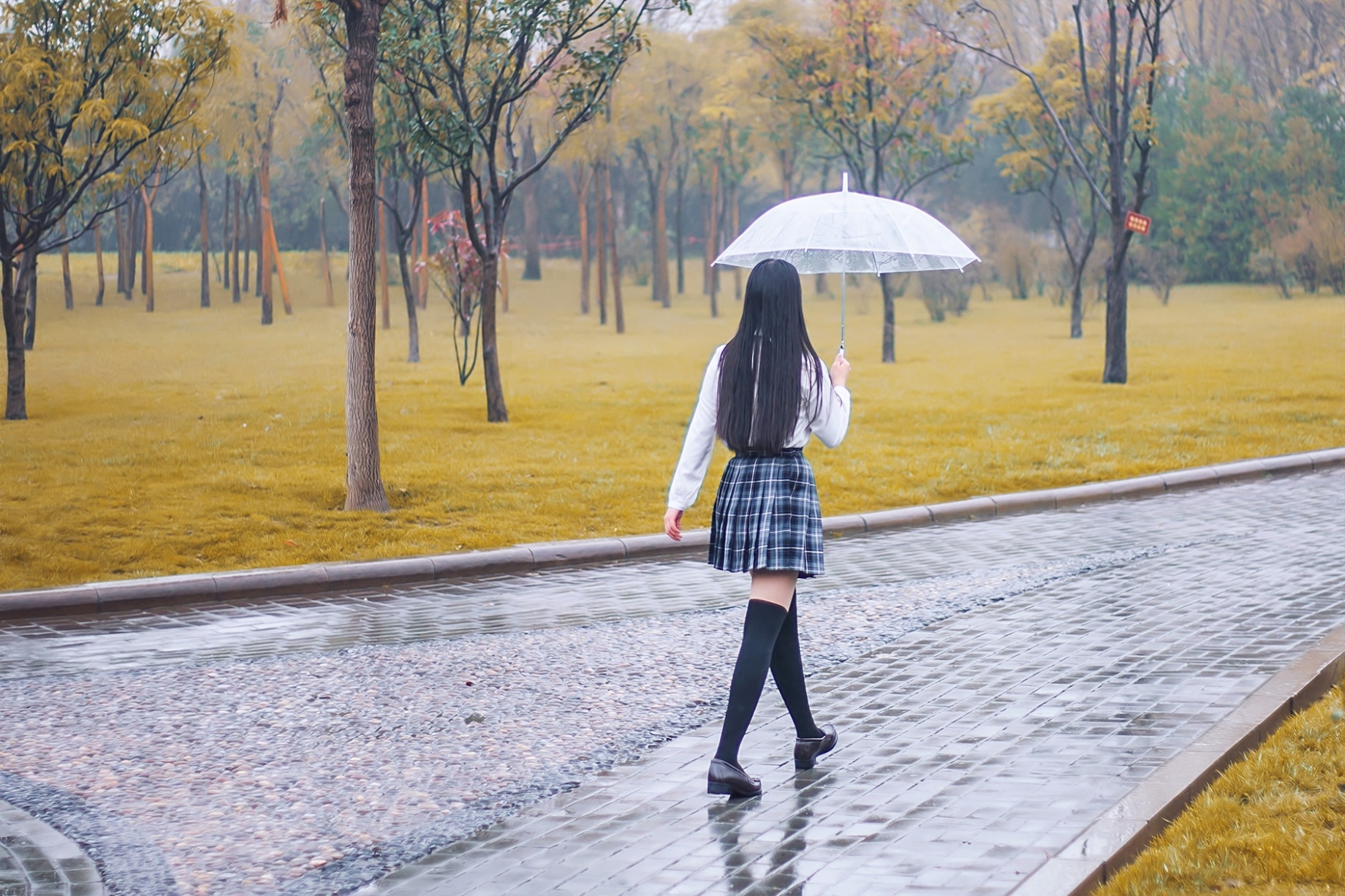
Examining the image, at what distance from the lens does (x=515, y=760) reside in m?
5.18

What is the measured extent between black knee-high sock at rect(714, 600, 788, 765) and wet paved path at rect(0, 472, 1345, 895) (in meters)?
0.22

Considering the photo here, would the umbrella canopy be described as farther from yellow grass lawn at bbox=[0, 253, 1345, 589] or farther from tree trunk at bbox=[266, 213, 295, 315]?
tree trunk at bbox=[266, 213, 295, 315]

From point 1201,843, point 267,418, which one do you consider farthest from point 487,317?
point 1201,843

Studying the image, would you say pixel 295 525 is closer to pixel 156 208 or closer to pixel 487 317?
pixel 487 317

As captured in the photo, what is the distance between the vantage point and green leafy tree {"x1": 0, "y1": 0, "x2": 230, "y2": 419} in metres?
17.6

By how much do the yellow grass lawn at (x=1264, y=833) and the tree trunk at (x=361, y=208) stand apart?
24.8 ft

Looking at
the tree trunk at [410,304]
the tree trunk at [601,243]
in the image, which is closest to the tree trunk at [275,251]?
the tree trunk at [601,243]

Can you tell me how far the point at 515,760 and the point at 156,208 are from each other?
6029cm

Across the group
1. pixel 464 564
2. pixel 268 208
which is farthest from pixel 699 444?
pixel 268 208

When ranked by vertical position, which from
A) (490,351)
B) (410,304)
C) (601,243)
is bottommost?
(490,351)

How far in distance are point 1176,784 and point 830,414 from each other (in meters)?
1.66

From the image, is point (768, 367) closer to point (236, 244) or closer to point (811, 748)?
point (811, 748)

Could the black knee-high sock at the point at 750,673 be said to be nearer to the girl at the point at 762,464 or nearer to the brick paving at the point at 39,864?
the girl at the point at 762,464

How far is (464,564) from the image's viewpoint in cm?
927
